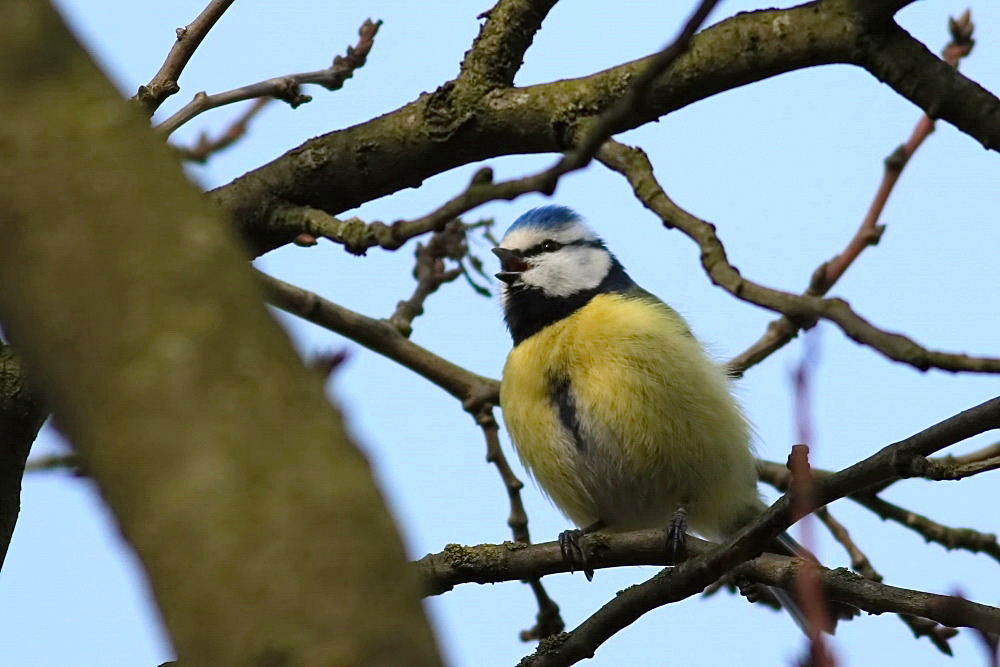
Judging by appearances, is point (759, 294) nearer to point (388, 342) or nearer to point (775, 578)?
point (775, 578)

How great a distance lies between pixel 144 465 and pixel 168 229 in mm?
232

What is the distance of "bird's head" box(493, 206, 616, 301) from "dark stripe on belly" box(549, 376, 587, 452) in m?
0.53

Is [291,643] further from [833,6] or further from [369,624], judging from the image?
[833,6]

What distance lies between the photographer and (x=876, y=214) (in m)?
3.57

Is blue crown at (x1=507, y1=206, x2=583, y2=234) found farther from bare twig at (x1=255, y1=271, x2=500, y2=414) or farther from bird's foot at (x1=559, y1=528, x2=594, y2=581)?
bird's foot at (x1=559, y1=528, x2=594, y2=581)

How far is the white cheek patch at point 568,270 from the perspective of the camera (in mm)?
4645

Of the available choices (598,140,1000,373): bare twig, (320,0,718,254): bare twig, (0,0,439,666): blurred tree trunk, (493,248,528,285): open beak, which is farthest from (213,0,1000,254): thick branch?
(493,248,528,285): open beak

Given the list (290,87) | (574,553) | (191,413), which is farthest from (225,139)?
(191,413)

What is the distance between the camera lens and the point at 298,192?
310cm

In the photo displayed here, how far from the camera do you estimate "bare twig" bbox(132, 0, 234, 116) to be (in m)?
3.11

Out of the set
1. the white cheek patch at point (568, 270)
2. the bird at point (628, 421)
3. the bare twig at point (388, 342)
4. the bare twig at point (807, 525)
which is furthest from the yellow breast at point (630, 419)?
the bare twig at point (807, 525)

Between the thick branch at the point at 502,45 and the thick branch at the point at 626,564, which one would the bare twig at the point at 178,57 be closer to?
the thick branch at the point at 502,45

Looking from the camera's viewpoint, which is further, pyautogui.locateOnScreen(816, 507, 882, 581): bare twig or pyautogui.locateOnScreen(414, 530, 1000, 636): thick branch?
pyautogui.locateOnScreen(816, 507, 882, 581): bare twig

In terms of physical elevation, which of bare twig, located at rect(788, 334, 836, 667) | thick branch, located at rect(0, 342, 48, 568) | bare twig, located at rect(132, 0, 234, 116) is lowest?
bare twig, located at rect(788, 334, 836, 667)
